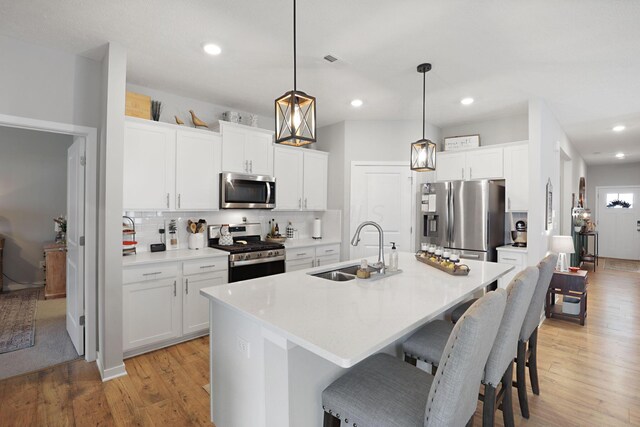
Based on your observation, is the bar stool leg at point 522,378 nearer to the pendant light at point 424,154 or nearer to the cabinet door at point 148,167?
the pendant light at point 424,154

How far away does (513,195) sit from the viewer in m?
4.12

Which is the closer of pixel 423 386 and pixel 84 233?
pixel 423 386

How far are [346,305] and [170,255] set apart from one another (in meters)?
2.25

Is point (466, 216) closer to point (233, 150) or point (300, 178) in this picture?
point (300, 178)

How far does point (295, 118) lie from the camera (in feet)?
5.82

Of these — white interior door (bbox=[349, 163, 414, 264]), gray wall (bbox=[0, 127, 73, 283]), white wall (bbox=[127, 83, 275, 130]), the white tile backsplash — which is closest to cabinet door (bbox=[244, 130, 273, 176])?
white wall (bbox=[127, 83, 275, 130])

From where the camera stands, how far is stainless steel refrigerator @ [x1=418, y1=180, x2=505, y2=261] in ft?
13.3

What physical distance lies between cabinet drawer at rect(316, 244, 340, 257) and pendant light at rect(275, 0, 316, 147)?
8.83ft

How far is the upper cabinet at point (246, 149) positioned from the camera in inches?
148

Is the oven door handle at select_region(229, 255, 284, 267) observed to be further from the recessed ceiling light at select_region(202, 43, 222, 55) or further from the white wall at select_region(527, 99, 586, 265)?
the white wall at select_region(527, 99, 586, 265)

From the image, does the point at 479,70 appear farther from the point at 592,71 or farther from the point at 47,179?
the point at 47,179

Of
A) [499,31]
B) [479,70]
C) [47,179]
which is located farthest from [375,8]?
[47,179]

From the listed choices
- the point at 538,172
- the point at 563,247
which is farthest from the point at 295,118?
the point at 563,247

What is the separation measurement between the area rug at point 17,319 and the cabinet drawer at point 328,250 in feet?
10.2
